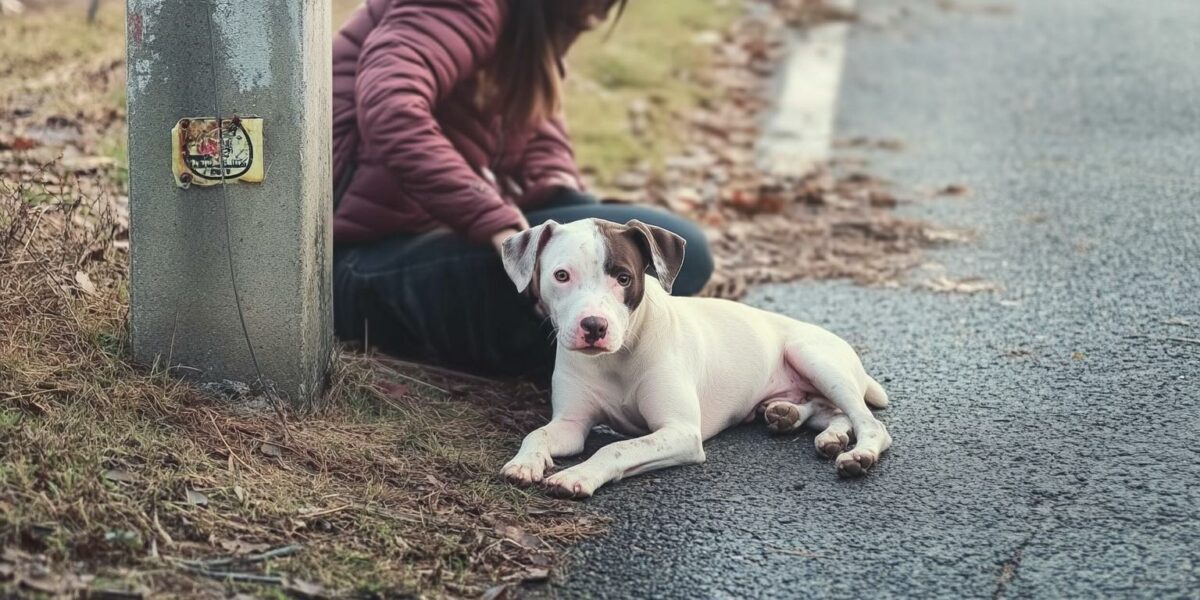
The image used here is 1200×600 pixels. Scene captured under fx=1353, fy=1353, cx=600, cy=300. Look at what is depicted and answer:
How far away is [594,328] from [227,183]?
1080 mm

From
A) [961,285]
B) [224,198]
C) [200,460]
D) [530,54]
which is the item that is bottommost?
[961,285]

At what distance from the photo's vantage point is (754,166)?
8.21 metres

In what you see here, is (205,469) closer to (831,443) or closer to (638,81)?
(831,443)

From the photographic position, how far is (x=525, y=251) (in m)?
3.93

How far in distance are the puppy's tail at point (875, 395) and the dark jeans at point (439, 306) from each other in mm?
1082

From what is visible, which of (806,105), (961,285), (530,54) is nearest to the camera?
(530,54)

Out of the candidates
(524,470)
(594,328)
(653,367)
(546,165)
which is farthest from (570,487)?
(546,165)

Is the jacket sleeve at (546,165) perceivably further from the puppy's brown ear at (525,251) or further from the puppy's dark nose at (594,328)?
the puppy's dark nose at (594,328)

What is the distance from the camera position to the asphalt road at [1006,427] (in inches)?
125

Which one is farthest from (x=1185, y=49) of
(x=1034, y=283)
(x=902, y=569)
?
(x=902, y=569)

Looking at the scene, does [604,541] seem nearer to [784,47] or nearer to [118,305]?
[118,305]

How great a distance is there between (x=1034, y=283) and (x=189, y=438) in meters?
3.63

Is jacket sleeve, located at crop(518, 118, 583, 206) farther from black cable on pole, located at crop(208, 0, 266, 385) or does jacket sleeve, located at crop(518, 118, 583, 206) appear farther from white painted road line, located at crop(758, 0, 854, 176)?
white painted road line, located at crop(758, 0, 854, 176)

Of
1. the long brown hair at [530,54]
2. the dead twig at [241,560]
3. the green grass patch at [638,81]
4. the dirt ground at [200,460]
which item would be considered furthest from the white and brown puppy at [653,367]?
the green grass patch at [638,81]
